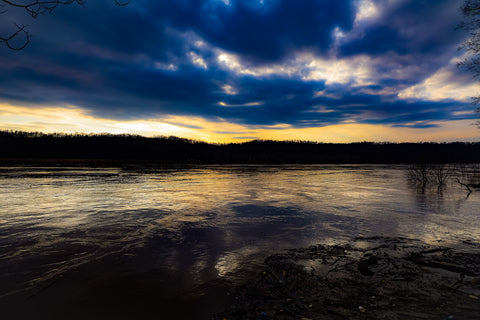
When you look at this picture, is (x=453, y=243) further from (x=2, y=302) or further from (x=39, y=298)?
(x=2, y=302)

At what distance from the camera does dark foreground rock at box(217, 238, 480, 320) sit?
13.1ft

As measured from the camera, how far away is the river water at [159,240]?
4.63 meters

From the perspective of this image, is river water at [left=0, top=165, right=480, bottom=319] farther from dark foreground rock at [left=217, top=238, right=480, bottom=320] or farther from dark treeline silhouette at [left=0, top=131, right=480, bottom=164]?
dark treeline silhouette at [left=0, top=131, right=480, bottom=164]

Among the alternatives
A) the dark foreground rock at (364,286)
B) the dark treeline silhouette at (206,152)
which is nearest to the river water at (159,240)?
the dark foreground rock at (364,286)

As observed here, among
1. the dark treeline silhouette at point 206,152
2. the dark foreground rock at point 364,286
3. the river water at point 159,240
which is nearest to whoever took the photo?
the dark foreground rock at point 364,286

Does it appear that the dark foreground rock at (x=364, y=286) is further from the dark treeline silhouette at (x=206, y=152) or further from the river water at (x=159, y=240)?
the dark treeline silhouette at (x=206, y=152)

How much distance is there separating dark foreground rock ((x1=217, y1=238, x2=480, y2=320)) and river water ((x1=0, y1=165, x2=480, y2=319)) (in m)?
0.72

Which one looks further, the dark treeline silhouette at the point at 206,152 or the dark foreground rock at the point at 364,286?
the dark treeline silhouette at the point at 206,152

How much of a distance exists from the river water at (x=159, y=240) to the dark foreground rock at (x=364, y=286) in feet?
2.37

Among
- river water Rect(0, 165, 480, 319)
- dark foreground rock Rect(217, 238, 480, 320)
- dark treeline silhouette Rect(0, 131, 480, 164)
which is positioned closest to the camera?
dark foreground rock Rect(217, 238, 480, 320)

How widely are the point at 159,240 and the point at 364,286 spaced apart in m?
6.27

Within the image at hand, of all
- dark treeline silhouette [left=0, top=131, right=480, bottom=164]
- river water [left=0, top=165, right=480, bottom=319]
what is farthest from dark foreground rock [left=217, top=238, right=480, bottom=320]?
dark treeline silhouette [left=0, top=131, right=480, bottom=164]

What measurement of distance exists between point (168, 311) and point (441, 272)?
6.10m

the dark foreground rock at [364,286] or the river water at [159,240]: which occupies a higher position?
the dark foreground rock at [364,286]
